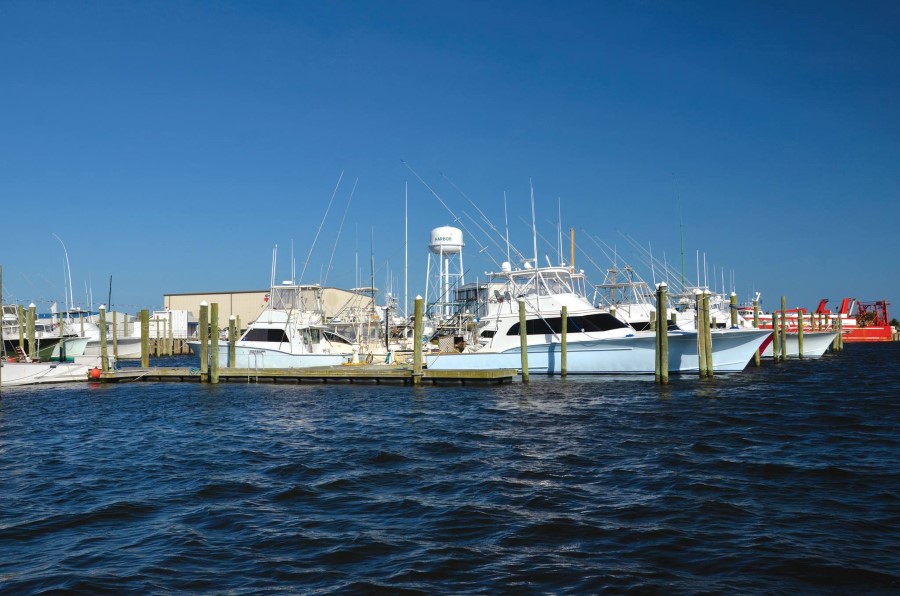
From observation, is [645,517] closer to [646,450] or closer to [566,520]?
[566,520]

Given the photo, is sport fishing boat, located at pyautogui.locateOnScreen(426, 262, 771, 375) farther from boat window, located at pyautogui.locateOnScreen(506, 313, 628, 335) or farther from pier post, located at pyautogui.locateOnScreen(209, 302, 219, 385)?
pier post, located at pyautogui.locateOnScreen(209, 302, 219, 385)

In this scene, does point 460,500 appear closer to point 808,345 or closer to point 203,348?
point 203,348

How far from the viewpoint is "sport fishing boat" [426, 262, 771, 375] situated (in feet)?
100

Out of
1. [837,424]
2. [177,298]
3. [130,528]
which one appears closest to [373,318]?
[837,424]

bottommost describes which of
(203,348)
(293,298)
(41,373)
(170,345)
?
(41,373)

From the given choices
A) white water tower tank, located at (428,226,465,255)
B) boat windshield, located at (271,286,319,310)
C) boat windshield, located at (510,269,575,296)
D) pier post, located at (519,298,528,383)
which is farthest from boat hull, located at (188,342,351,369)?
white water tower tank, located at (428,226,465,255)

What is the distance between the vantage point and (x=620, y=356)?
100 ft

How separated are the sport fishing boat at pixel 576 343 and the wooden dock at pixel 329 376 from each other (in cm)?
255

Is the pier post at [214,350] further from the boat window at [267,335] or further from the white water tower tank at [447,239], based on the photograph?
the white water tower tank at [447,239]

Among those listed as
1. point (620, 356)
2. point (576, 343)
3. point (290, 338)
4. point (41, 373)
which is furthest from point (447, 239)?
point (41, 373)

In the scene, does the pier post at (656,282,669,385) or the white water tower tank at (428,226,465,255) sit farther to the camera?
the white water tower tank at (428,226,465,255)

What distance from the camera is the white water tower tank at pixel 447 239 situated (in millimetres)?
46500

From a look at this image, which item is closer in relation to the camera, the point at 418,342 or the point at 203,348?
the point at 418,342

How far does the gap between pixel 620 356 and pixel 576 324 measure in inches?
94.0
